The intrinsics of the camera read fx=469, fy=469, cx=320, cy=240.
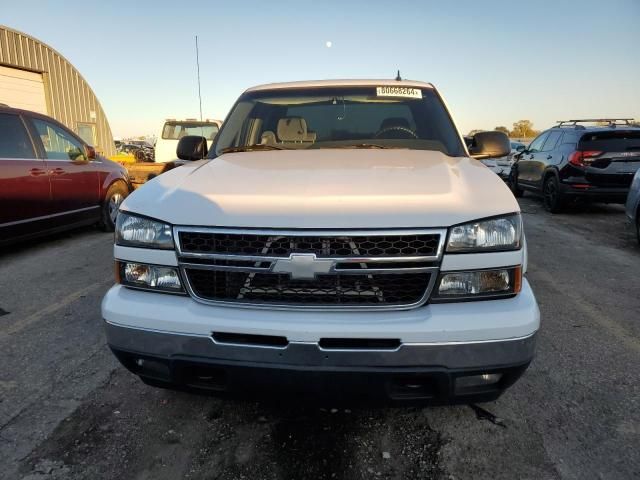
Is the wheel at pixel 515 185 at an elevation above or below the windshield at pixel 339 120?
below

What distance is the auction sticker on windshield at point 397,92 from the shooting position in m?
3.46

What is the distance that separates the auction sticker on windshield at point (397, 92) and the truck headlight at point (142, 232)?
210cm

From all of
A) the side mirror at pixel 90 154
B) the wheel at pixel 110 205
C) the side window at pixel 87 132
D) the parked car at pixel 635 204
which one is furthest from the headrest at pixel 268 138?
the side window at pixel 87 132

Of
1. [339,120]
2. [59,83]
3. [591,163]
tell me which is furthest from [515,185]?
[59,83]

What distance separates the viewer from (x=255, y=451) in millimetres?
2146

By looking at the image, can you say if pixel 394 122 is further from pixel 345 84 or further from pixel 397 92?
pixel 345 84

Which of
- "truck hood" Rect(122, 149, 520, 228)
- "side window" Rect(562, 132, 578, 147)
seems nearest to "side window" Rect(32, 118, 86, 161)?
"truck hood" Rect(122, 149, 520, 228)

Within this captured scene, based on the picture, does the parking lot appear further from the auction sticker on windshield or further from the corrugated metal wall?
the corrugated metal wall

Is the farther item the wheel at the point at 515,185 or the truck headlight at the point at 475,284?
the wheel at the point at 515,185

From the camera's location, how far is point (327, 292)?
6.19 ft

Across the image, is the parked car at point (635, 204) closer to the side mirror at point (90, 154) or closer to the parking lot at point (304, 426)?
the parking lot at point (304, 426)

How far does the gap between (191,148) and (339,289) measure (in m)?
2.25

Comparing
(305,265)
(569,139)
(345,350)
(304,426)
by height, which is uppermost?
(569,139)

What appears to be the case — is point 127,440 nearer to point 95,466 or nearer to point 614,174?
point 95,466
